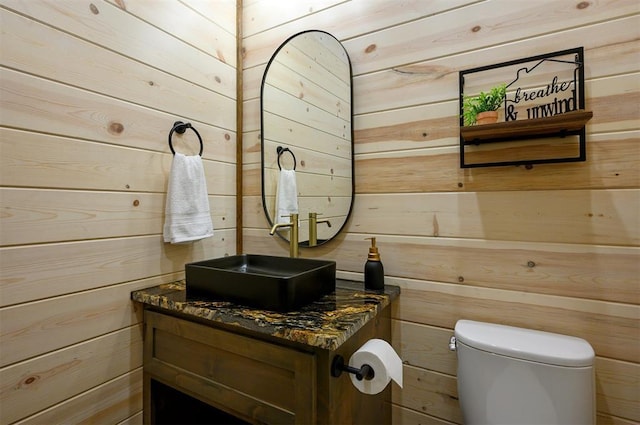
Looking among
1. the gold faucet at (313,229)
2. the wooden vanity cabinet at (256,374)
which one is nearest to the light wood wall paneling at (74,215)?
the wooden vanity cabinet at (256,374)

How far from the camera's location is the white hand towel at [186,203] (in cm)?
125

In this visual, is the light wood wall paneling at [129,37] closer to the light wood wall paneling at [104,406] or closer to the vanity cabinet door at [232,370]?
the vanity cabinet door at [232,370]

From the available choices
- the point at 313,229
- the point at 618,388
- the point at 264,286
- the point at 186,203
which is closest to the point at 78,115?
the point at 186,203

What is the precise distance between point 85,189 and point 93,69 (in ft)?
1.32

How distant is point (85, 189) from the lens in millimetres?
1050

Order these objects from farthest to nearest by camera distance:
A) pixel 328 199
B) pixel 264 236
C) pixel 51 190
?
pixel 264 236 < pixel 328 199 < pixel 51 190

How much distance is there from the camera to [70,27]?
3.32ft

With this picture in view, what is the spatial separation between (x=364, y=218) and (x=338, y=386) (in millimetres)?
659

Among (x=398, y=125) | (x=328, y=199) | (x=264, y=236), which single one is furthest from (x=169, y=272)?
(x=398, y=125)

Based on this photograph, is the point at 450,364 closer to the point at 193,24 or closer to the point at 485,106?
the point at 485,106

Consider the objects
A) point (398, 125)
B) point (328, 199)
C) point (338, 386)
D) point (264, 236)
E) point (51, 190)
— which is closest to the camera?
point (338, 386)

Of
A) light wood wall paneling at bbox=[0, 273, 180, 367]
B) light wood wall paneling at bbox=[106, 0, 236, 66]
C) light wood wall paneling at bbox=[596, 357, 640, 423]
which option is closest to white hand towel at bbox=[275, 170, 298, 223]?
light wood wall paneling at bbox=[106, 0, 236, 66]

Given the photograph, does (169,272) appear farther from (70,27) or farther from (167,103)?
(70,27)

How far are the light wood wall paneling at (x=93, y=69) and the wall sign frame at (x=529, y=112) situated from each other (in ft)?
3.64
